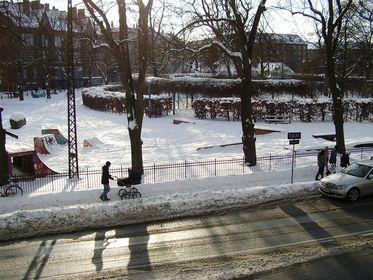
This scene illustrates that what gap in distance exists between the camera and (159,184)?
1914 cm

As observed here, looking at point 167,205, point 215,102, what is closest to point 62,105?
point 215,102

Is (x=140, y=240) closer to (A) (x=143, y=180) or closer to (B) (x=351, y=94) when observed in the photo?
(A) (x=143, y=180)

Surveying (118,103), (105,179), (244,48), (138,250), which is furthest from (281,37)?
(118,103)

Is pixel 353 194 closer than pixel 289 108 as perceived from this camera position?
Yes

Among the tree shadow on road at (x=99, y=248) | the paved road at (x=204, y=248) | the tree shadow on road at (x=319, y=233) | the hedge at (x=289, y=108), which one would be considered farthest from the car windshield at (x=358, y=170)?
the hedge at (x=289, y=108)

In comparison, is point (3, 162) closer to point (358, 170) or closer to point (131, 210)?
point (131, 210)

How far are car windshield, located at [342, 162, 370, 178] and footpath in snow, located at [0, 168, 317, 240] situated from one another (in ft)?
4.97

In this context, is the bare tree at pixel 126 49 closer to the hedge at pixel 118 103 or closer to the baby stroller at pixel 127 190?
the baby stroller at pixel 127 190

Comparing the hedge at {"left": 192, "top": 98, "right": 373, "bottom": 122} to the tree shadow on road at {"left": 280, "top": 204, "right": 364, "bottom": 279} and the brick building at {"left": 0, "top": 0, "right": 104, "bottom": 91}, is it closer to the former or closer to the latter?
the brick building at {"left": 0, "top": 0, "right": 104, "bottom": 91}

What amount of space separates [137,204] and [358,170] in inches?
347

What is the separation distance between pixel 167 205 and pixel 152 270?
494cm

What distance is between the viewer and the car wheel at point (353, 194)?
16.9 meters

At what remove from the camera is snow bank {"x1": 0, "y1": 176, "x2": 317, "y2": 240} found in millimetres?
14258

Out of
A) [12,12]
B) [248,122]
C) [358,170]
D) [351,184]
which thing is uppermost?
[12,12]
